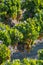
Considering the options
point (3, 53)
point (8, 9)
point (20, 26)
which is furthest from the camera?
point (8, 9)

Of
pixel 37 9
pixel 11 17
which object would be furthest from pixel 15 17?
pixel 37 9

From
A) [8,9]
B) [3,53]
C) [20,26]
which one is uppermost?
[8,9]

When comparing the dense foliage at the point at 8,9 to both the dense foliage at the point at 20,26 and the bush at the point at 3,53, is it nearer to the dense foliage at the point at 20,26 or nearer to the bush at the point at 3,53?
the dense foliage at the point at 20,26

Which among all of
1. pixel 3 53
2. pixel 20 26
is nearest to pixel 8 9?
pixel 20 26

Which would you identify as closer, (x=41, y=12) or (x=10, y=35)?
(x=10, y=35)

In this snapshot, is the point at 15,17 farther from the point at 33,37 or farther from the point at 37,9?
the point at 33,37

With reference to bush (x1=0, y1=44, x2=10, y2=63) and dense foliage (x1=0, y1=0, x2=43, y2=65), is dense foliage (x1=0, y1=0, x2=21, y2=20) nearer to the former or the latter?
dense foliage (x1=0, y1=0, x2=43, y2=65)

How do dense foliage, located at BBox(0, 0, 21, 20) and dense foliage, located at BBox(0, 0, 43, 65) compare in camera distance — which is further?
dense foliage, located at BBox(0, 0, 21, 20)

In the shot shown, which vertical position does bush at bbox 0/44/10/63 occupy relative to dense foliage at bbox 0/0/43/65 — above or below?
below

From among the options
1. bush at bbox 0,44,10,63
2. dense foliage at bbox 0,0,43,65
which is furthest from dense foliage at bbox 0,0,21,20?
bush at bbox 0,44,10,63

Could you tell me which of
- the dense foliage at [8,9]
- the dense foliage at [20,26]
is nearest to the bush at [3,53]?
the dense foliage at [20,26]

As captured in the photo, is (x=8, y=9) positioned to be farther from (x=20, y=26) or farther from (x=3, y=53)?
(x=3, y=53)
